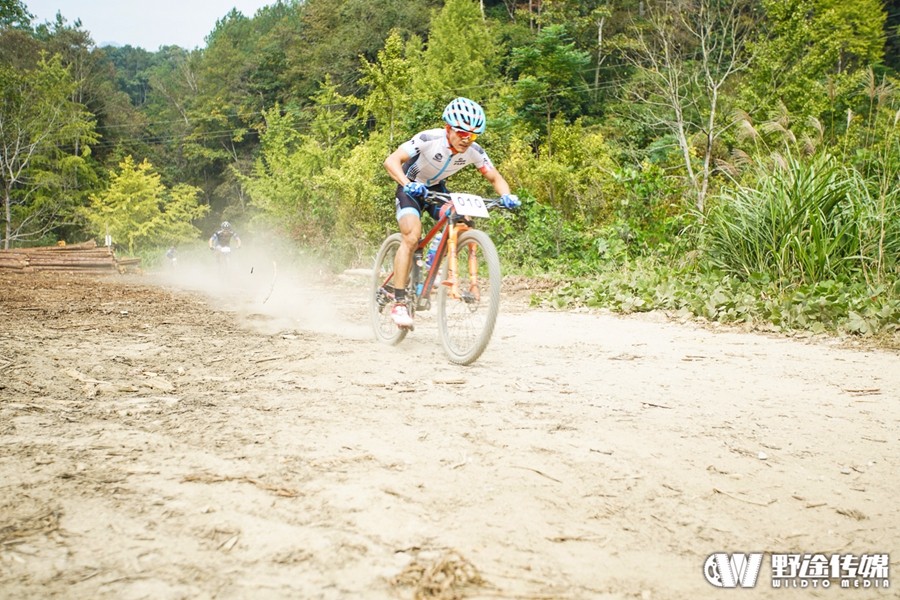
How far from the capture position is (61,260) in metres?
25.5

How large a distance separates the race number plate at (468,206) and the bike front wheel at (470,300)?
0.17m

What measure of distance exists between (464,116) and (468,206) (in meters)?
0.80

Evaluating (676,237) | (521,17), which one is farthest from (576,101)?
(676,237)

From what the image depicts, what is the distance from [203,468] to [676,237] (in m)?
9.34

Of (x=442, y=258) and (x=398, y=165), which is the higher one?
(x=398, y=165)

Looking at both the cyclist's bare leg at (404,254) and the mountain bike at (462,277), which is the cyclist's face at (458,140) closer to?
the mountain bike at (462,277)

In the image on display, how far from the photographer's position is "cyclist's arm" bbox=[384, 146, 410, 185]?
19.2 ft

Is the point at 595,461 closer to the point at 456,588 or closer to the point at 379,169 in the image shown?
the point at 456,588

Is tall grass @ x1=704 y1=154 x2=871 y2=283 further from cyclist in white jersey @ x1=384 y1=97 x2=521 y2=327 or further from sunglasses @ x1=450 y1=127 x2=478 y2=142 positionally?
sunglasses @ x1=450 y1=127 x2=478 y2=142

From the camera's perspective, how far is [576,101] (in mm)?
44281

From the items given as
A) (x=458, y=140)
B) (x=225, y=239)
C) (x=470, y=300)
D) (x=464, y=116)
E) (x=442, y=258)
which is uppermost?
(x=464, y=116)

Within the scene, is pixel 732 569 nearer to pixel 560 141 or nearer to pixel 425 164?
pixel 425 164

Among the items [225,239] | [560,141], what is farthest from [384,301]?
[560,141]

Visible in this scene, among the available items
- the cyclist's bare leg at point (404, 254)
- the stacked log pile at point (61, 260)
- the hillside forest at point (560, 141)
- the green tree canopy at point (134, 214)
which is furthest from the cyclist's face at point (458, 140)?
the green tree canopy at point (134, 214)
